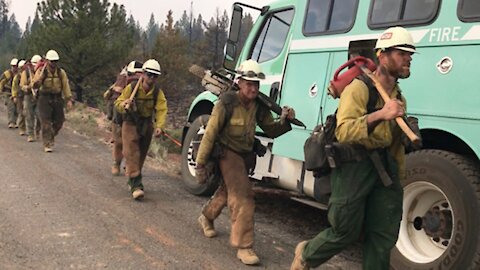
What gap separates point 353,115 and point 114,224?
132 inches

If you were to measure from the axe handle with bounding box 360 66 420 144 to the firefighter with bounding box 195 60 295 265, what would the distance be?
1.64 meters

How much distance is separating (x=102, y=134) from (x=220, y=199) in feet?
31.0

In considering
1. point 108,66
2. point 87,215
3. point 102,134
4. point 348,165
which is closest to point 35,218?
point 87,215

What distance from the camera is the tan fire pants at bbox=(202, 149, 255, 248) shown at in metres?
4.88

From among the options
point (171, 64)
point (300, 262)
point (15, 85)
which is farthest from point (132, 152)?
point (171, 64)

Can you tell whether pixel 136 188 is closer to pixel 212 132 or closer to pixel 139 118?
pixel 139 118

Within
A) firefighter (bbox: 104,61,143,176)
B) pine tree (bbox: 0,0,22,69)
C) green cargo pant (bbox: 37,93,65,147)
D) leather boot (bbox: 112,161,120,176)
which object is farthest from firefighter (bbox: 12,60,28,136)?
pine tree (bbox: 0,0,22,69)

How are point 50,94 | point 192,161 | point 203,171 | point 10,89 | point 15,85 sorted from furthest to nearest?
point 10,89, point 15,85, point 50,94, point 192,161, point 203,171

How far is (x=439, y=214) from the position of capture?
444 centimetres

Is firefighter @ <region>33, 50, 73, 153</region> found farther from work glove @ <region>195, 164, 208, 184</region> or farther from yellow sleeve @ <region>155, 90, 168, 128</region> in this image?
work glove @ <region>195, 164, 208, 184</region>

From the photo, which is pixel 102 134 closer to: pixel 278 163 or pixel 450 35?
pixel 278 163

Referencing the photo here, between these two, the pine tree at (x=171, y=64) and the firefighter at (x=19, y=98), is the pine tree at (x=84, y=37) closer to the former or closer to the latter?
the pine tree at (x=171, y=64)

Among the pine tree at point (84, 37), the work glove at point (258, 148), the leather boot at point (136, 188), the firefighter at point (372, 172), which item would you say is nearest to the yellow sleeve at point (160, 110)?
the leather boot at point (136, 188)

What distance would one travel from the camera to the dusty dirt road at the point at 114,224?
4.71 m
